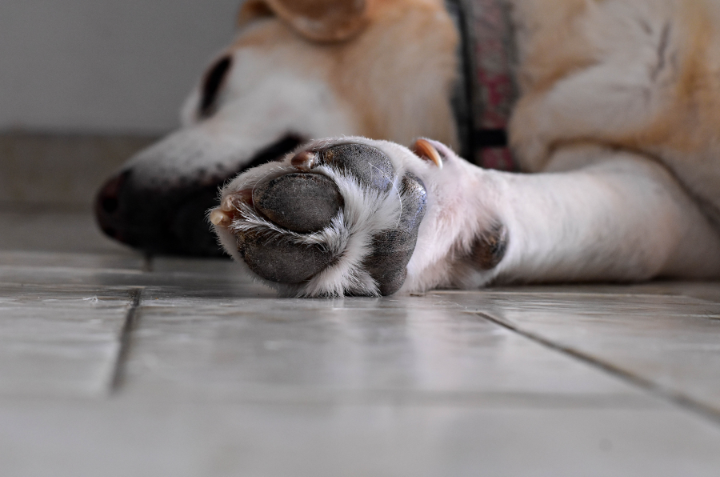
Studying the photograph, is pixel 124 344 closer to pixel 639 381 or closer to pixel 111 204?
pixel 639 381

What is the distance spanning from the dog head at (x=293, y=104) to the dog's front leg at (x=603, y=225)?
43 centimetres

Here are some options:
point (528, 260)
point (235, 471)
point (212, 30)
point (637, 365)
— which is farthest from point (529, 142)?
point (212, 30)

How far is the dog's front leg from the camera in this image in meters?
1.09

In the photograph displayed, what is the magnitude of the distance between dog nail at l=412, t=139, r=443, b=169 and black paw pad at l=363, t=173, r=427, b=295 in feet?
0.37

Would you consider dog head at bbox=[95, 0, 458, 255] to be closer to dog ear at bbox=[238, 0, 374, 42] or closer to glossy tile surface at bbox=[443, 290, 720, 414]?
dog ear at bbox=[238, 0, 374, 42]

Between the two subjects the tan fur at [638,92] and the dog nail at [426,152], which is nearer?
the dog nail at [426,152]

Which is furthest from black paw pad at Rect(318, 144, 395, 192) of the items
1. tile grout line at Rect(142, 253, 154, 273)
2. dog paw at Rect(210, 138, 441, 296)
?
tile grout line at Rect(142, 253, 154, 273)

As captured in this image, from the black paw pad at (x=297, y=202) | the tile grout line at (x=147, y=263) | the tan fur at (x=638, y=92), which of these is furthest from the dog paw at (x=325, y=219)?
the tan fur at (x=638, y=92)

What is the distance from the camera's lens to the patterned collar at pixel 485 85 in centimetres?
161

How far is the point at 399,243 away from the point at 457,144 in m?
0.92

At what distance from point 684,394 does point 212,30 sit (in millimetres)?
3396

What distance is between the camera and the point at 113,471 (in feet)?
1.00

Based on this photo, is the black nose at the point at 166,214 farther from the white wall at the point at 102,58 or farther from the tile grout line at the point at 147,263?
the white wall at the point at 102,58

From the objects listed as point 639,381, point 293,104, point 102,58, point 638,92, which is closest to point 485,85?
point 638,92
